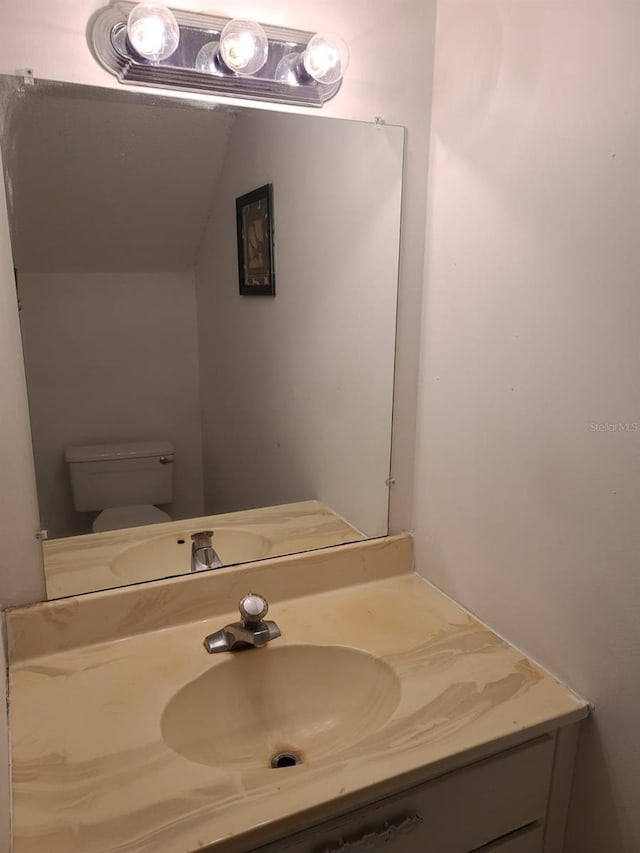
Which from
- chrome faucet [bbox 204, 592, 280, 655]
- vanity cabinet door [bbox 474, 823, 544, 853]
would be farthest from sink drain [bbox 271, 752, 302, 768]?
vanity cabinet door [bbox 474, 823, 544, 853]

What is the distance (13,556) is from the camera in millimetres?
1036

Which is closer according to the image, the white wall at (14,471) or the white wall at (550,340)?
the white wall at (550,340)

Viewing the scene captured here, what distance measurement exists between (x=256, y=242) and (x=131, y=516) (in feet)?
2.08

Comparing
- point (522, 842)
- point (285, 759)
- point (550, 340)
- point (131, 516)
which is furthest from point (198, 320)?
point (522, 842)

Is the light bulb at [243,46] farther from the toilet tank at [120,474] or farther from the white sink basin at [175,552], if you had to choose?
the white sink basin at [175,552]

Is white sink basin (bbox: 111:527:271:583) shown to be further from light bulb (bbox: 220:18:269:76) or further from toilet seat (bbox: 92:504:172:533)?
light bulb (bbox: 220:18:269:76)

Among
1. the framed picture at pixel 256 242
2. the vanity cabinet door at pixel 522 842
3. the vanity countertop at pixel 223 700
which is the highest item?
the framed picture at pixel 256 242

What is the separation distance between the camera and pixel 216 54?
3.33ft

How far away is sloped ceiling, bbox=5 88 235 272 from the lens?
981 mm

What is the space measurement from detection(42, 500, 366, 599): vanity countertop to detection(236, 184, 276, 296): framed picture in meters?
0.49

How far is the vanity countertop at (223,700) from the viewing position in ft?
2.43

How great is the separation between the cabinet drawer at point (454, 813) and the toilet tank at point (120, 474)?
684 mm

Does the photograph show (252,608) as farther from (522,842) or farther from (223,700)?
(522,842)

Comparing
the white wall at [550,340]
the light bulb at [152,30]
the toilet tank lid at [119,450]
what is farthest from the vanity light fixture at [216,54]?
the toilet tank lid at [119,450]
